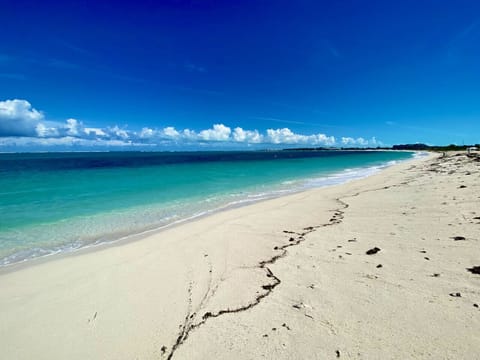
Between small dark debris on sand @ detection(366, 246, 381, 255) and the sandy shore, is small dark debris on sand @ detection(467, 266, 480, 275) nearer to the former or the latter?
the sandy shore

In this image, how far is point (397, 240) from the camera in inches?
216

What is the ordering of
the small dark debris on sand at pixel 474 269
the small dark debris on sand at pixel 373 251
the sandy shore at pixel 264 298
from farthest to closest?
the small dark debris on sand at pixel 373 251 < the small dark debris on sand at pixel 474 269 < the sandy shore at pixel 264 298

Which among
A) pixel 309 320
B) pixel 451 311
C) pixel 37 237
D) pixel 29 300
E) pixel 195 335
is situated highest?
pixel 451 311

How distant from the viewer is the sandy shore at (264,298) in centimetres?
271

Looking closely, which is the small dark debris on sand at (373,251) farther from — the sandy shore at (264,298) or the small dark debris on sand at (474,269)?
the small dark debris on sand at (474,269)

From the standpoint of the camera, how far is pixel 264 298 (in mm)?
3643

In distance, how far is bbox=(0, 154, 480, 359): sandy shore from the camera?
2713 millimetres

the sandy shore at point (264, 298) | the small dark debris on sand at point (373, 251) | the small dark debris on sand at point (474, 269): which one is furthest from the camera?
the small dark debris on sand at point (373, 251)

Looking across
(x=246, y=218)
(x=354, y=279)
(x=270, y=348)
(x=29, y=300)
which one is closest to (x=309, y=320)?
(x=270, y=348)

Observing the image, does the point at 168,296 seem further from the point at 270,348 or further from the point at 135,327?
the point at 270,348

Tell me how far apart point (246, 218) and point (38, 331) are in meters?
6.43

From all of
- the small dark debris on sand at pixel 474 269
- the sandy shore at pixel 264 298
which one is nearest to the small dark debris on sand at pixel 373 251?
the sandy shore at pixel 264 298

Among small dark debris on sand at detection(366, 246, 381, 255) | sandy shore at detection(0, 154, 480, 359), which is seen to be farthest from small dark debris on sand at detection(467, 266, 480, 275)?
small dark debris on sand at detection(366, 246, 381, 255)

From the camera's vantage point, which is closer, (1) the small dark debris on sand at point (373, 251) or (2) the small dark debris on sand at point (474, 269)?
(2) the small dark debris on sand at point (474, 269)
